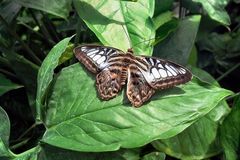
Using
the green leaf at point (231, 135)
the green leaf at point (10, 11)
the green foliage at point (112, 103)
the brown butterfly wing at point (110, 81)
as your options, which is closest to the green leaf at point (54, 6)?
the green foliage at point (112, 103)

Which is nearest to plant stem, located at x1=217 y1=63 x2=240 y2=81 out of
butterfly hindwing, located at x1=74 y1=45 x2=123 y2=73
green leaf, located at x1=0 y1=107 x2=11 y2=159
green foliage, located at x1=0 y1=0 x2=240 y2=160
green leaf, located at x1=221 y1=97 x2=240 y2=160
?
green foliage, located at x1=0 y1=0 x2=240 y2=160

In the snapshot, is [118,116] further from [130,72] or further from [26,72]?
[26,72]

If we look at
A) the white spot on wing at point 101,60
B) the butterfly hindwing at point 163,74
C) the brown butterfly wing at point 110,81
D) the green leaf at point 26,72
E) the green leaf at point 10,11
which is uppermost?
the green leaf at point 10,11

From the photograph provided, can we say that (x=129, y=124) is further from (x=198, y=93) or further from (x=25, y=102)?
(x=25, y=102)

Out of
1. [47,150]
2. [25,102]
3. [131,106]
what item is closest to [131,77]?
[131,106]

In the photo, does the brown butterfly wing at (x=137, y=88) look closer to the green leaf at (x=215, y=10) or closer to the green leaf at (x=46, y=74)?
the green leaf at (x=46, y=74)

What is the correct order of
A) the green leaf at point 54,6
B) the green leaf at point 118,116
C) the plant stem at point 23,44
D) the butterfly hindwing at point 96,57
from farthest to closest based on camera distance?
the plant stem at point 23,44
the green leaf at point 54,6
the butterfly hindwing at point 96,57
the green leaf at point 118,116

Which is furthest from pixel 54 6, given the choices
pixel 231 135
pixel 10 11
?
pixel 231 135
